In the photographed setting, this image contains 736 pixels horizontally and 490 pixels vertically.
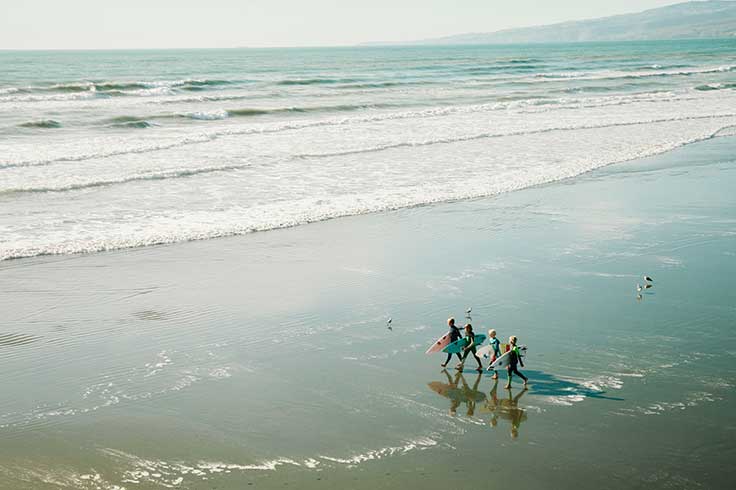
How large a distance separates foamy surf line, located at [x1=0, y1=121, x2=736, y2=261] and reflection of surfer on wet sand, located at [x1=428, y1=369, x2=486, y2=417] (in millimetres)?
10027

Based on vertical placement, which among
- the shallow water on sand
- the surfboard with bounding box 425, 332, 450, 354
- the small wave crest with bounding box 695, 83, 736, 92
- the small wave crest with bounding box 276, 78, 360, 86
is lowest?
the shallow water on sand

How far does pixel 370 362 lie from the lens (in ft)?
41.0

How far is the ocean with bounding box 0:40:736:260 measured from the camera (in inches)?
899

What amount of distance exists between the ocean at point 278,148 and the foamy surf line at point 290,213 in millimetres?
62

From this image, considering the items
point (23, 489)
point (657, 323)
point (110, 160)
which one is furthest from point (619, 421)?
point (110, 160)

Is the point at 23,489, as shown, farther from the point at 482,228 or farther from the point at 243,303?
the point at 482,228

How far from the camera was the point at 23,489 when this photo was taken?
30.0 feet

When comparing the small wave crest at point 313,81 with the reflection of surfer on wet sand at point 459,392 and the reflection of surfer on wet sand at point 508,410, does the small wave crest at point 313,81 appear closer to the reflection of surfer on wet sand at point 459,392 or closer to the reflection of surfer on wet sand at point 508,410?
the reflection of surfer on wet sand at point 459,392

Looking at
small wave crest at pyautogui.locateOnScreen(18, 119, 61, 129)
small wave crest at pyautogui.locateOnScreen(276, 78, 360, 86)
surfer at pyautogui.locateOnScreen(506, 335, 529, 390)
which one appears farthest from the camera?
small wave crest at pyautogui.locateOnScreen(276, 78, 360, 86)

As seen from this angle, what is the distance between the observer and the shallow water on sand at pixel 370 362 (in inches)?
378

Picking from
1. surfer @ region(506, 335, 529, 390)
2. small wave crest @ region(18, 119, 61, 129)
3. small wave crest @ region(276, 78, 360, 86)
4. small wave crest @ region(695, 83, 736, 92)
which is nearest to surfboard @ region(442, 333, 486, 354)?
surfer @ region(506, 335, 529, 390)

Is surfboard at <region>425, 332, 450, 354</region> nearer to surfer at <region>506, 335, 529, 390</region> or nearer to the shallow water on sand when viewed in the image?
the shallow water on sand

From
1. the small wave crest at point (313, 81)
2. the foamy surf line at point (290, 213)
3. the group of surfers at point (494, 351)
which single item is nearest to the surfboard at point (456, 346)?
the group of surfers at point (494, 351)

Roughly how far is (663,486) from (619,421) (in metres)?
1.48
